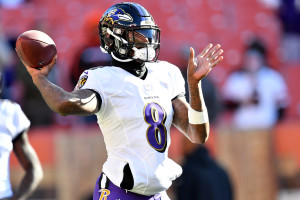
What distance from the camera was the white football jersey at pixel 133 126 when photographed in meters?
4.69

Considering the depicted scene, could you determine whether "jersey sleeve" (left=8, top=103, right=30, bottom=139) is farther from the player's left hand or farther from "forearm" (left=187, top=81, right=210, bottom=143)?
the player's left hand

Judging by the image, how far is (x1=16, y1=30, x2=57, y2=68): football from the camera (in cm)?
457

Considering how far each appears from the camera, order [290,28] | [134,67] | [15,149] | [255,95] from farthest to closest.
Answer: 1. [290,28]
2. [255,95]
3. [15,149]
4. [134,67]

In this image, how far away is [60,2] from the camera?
34.5 ft

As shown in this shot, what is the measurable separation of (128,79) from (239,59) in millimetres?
5962

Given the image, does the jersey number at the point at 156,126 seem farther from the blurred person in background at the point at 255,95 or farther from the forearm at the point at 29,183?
the blurred person in background at the point at 255,95

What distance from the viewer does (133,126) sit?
473 cm

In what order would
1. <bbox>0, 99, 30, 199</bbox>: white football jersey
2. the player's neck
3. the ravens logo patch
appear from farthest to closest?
<bbox>0, 99, 30, 199</bbox>: white football jersey → the player's neck → the ravens logo patch

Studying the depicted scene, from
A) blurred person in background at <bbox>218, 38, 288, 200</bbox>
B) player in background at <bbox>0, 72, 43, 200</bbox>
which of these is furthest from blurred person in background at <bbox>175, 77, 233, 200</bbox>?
player in background at <bbox>0, 72, 43, 200</bbox>

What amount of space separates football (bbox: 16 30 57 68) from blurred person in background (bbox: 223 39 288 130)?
16.0 feet

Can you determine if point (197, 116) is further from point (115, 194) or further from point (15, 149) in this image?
point (15, 149)

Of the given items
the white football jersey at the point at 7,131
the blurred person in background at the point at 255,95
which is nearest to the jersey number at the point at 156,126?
the white football jersey at the point at 7,131

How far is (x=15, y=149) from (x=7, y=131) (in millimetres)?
194

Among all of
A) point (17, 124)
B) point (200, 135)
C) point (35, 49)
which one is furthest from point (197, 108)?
point (17, 124)
